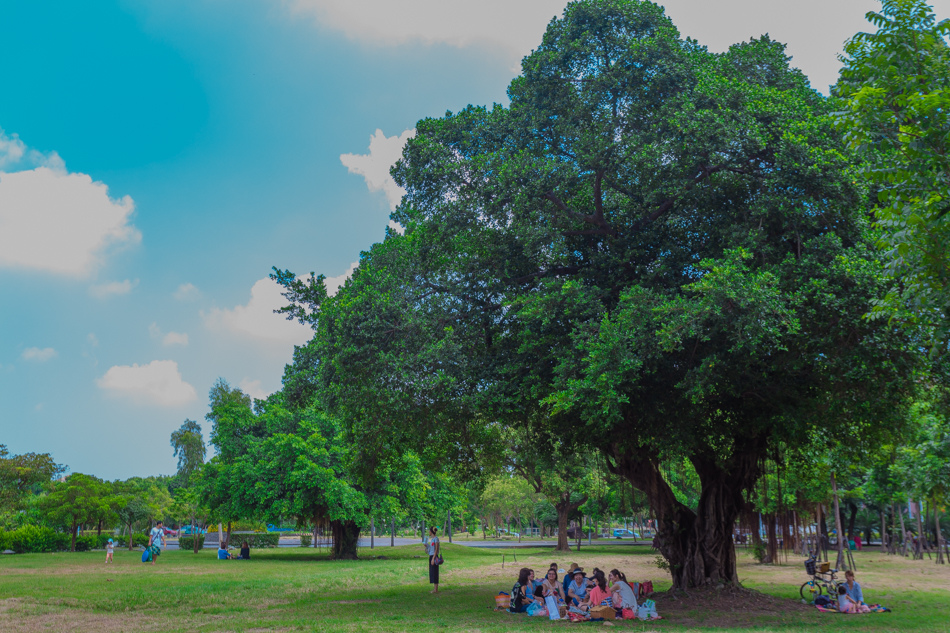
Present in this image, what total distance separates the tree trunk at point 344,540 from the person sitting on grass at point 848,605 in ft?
79.0

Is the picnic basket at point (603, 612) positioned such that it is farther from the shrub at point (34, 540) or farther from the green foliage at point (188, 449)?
the green foliage at point (188, 449)

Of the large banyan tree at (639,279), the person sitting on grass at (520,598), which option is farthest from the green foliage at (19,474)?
the person sitting on grass at (520,598)

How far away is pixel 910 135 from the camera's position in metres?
6.51

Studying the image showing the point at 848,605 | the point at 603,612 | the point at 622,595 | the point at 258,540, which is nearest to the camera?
the point at 603,612

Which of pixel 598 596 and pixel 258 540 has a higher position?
pixel 598 596

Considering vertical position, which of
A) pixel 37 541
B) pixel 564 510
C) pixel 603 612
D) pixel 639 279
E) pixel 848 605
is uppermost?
pixel 639 279

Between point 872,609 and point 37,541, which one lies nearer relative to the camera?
point 872,609

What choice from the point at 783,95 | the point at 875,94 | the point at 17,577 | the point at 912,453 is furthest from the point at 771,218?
the point at 17,577

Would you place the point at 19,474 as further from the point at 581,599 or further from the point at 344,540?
the point at 581,599

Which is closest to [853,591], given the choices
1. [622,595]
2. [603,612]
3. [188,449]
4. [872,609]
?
[872,609]

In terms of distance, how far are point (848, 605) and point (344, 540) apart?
25.0 meters

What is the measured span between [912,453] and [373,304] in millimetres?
13829

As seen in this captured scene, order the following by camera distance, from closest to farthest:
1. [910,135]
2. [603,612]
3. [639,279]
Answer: [910,135]
[603,612]
[639,279]

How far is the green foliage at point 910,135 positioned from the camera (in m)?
6.26
